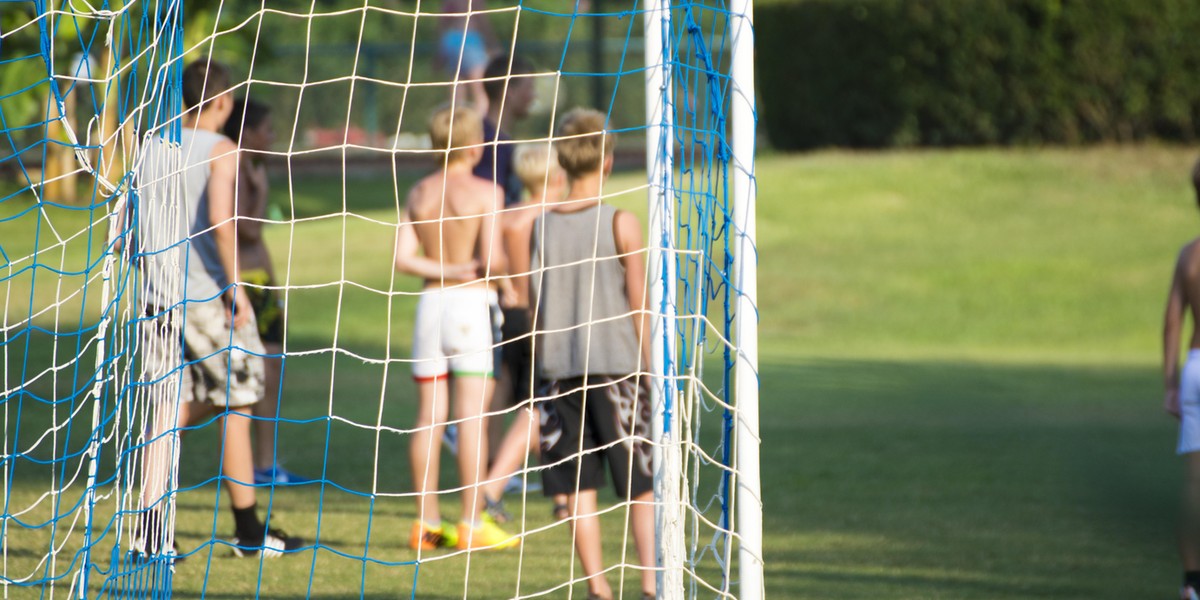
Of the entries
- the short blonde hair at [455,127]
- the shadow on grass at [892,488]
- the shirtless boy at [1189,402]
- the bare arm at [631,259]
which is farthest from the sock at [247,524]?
the shirtless boy at [1189,402]

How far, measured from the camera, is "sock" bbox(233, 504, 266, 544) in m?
5.45

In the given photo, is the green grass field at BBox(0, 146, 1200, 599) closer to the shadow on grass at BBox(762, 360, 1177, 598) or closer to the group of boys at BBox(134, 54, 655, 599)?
the shadow on grass at BBox(762, 360, 1177, 598)

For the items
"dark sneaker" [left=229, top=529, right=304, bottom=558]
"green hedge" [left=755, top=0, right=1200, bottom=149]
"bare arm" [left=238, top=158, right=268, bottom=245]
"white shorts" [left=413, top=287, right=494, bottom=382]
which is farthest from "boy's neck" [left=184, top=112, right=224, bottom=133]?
"green hedge" [left=755, top=0, right=1200, bottom=149]

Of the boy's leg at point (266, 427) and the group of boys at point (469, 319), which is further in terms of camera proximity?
the boy's leg at point (266, 427)

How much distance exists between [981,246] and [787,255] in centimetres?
224

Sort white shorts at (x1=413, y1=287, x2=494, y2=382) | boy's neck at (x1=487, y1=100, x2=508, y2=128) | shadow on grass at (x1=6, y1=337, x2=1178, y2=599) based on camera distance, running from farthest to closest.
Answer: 1. boy's neck at (x1=487, y1=100, x2=508, y2=128)
2. white shorts at (x1=413, y1=287, x2=494, y2=382)
3. shadow on grass at (x1=6, y1=337, x2=1178, y2=599)

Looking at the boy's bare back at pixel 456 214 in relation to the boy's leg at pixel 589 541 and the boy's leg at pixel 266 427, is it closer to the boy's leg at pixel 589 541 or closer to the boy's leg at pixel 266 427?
the boy's leg at pixel 266 427

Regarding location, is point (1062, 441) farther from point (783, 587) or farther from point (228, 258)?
point (228, 258)

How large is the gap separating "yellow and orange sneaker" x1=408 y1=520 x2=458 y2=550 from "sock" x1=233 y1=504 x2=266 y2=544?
0.61 meters

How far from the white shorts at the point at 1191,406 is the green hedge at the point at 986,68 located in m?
13.2

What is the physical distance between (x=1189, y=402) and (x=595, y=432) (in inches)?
78.3

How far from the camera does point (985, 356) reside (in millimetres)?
12484

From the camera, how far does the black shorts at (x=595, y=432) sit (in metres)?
4.83

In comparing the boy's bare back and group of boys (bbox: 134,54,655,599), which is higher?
the boy's bare back
